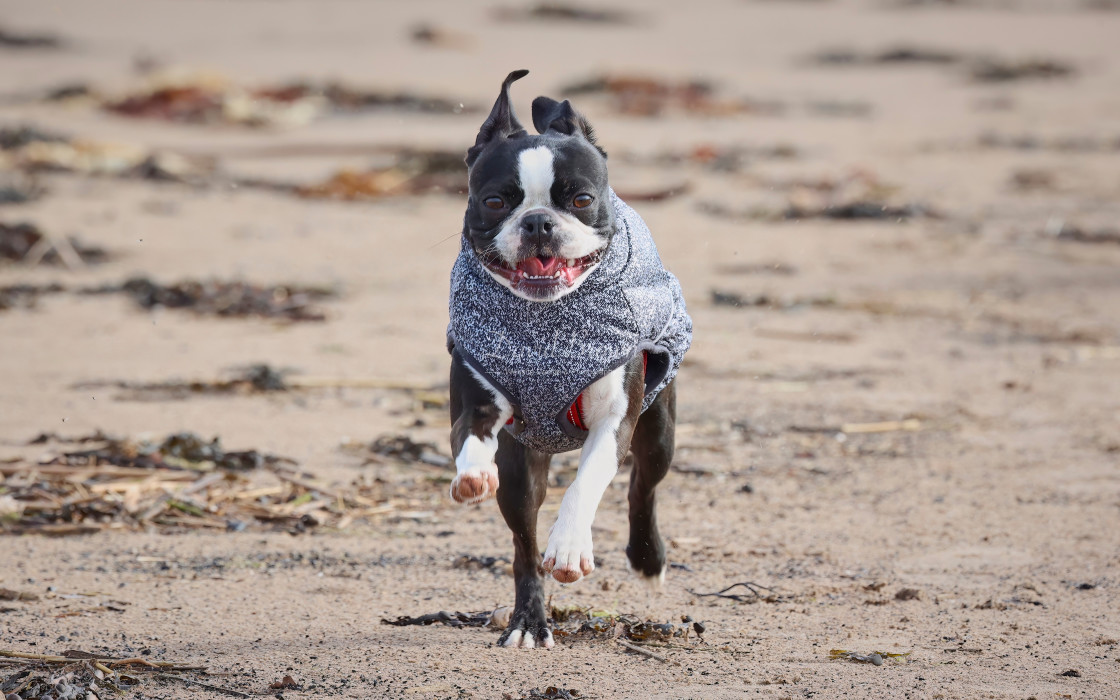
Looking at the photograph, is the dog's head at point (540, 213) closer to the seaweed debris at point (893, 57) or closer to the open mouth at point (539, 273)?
the open mouth at point (539, 273)

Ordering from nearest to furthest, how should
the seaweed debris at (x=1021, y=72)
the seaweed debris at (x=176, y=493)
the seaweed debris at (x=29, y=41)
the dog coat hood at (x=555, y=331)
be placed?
the dog coat hood at (x=555, y=331)
the seaweed debris at (x=176, y=493)
the seaweed debris at (x=1021, y=72)
the seaweed debris at (x=29, y=41)

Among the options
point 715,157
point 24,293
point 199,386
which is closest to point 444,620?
point 199,386

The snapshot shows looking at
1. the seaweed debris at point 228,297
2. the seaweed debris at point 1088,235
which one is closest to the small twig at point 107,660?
the seaweed debris at point 228,297

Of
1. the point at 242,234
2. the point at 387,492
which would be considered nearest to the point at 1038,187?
the point at 242,234

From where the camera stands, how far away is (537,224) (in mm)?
3984

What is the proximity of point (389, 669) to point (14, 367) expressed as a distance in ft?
17.7

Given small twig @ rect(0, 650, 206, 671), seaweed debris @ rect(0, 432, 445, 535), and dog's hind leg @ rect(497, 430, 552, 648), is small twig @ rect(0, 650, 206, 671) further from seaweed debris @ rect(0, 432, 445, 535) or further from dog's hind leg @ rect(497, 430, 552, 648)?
seaweed debris @ rect(0, 432, 445, 535)

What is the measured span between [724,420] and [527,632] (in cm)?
332

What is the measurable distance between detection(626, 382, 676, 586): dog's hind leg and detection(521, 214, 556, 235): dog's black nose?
102 cm

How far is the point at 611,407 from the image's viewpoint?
432cm

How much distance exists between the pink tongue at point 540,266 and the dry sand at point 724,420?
4.11ft

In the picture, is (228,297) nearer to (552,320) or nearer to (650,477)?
(650,477)

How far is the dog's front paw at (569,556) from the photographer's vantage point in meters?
4.01

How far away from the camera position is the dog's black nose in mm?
3986
